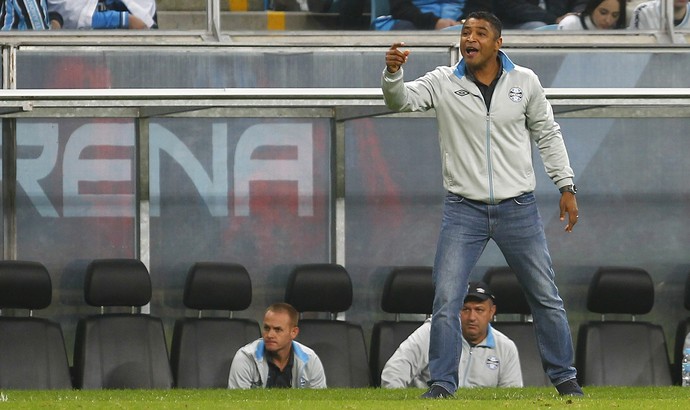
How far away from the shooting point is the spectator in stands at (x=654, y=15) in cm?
1155

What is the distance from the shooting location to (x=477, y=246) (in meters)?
7.07

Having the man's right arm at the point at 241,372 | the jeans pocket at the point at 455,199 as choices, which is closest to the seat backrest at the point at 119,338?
the man's right arm at the point at 241,372

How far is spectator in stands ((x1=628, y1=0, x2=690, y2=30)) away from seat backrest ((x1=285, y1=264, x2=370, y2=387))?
10.4ft

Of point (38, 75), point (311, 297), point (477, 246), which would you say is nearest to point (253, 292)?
point (311, 297)

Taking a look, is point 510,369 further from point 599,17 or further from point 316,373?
point 599,17

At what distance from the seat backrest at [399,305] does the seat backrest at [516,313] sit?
20.9 inches

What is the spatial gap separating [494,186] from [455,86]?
0.53 m

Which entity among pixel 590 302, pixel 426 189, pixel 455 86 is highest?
pixel 455 86

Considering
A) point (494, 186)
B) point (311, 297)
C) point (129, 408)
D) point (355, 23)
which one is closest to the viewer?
point (129, 408)

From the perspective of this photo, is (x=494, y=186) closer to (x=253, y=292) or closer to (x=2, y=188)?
(x=253, y=292)

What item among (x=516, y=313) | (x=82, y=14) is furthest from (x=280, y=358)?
(x=82, y=14)

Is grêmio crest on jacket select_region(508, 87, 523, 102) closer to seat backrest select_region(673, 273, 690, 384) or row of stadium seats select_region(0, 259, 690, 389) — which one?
row of stadium seats select_region(0, 259, 690, 389)

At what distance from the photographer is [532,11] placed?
37.8 ft

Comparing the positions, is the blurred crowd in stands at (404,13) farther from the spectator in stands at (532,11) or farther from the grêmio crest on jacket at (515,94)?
the grêmio crest on jacket at (515,94)
